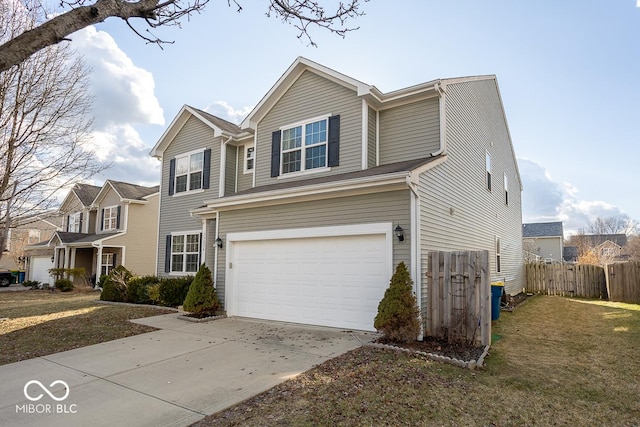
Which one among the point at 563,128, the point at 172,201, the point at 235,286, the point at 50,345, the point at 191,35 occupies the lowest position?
the point at 50,345

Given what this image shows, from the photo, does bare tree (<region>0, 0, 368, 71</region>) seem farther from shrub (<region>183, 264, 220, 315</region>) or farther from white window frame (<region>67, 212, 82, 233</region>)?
white window frame (<region>67, 212, 82, 233</region>)

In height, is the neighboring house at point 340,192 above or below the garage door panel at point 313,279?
above

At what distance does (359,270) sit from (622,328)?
6874 millimetres

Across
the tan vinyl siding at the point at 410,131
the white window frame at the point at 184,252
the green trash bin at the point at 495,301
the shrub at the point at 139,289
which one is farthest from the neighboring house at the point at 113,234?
the green trash bin at the point at 495,301

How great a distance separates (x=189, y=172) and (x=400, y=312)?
39.7 feet

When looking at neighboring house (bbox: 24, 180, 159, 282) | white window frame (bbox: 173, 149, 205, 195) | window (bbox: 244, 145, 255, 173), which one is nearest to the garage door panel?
window (bbox: 244, 145, 255, 173)

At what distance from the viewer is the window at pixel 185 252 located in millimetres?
15469

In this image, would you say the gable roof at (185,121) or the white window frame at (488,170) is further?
the gable roof at (185,121)

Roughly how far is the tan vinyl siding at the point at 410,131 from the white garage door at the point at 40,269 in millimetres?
26864

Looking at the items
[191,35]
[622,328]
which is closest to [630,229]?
[622,328]

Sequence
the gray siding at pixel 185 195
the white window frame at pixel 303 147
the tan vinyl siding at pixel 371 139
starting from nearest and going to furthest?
the tan vinyl siding at pixel 371 139, the white window frame at pixel 303 147, the gray siding at pixel 185 195

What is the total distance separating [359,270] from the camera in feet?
28.5

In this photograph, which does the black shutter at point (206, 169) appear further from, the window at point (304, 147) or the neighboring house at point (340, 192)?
the window at point (304, 147)

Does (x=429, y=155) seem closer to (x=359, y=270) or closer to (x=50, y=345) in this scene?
(x=359, y=270)
